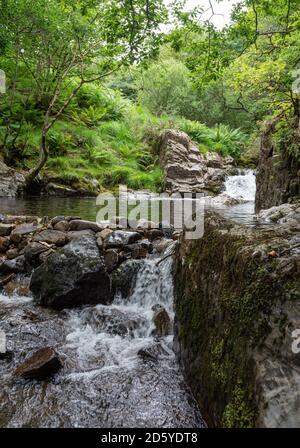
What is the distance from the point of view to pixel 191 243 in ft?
10.3

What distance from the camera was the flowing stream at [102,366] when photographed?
2283 millimetres

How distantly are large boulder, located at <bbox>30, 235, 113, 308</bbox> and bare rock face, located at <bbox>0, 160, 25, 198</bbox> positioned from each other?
7.69 m

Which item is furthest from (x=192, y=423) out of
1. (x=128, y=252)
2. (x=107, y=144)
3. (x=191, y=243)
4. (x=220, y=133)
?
(x=220, y=133)

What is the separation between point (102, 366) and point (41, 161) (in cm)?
907

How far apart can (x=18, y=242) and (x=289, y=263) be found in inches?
186

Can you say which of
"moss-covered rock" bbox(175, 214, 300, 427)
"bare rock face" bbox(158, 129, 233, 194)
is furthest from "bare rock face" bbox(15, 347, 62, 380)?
"bare rock face" bbox(158, 129, 233, 194)

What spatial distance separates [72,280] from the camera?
4000 millimetres

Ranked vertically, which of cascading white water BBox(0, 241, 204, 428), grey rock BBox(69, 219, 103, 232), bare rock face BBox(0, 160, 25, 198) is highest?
bare rock face BBox(0, 160, 25, 198)

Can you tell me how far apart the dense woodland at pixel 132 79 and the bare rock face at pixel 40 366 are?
3426mm

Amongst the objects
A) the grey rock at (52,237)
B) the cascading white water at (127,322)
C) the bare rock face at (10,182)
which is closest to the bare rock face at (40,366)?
the cascading white water at (127,322)

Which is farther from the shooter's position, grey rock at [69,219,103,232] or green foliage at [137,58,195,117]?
green foliage at [137,58,195,117]

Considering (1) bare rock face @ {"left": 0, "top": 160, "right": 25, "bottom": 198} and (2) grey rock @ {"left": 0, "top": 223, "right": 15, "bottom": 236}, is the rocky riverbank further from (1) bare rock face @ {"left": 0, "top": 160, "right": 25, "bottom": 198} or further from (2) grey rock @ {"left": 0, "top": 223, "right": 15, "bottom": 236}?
(1) bare rock face @ {"left": 0, "top": 160, "right": 25, "bottom": 198}

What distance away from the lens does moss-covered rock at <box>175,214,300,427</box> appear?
1.51m

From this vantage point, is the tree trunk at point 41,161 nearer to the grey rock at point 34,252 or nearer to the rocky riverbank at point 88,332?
the rocky riverbank at point 88,332
